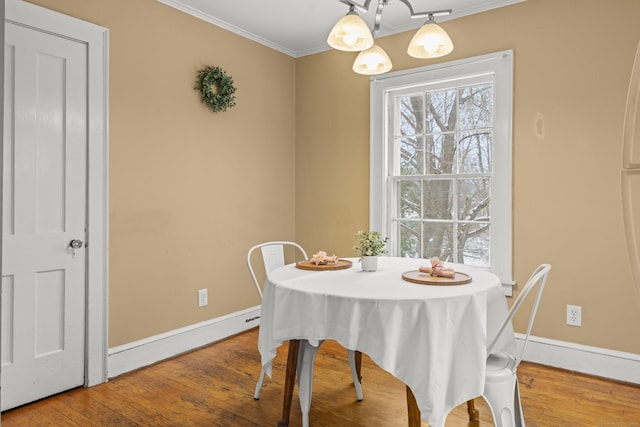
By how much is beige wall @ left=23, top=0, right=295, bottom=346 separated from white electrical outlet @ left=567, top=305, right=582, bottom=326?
252cm

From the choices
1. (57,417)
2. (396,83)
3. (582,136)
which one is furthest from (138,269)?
(582,136)

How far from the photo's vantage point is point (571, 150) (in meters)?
3.00

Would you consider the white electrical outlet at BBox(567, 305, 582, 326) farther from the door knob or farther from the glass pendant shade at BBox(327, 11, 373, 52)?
the door knob

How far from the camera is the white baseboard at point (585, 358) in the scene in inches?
111

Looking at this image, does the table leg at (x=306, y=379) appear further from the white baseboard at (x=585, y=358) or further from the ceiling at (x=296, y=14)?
the ceiling at (x=296, y=14)

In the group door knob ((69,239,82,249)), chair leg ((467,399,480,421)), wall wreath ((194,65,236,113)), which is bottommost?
chair leg ((467,399,480,421))

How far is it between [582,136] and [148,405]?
3223mm

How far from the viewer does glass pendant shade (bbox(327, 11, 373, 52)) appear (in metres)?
2.11

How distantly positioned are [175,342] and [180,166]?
1.33 metres

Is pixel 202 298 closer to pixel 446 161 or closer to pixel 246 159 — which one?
pixel 246 159

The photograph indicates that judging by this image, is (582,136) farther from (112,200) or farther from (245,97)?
(112,200)

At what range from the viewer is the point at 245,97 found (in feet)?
12.8

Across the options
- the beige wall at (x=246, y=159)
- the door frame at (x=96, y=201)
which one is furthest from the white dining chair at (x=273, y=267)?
the door frame at (x=96, y=201)

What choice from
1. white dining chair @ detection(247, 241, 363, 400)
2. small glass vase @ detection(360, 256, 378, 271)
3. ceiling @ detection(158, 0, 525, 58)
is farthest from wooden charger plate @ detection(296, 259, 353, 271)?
ceiling @ detection(158, 0, 525, 58)
